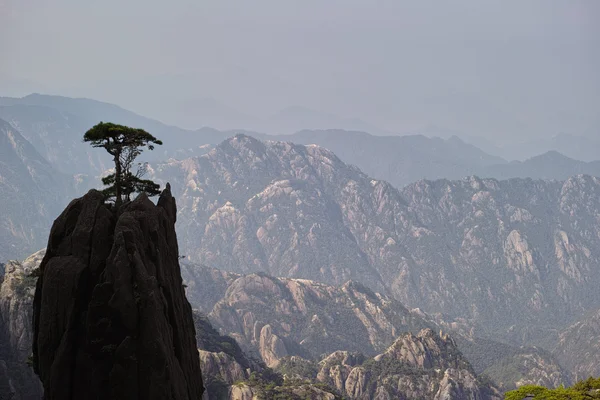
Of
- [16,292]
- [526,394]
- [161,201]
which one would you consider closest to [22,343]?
[16,292]

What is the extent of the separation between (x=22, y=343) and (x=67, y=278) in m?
124

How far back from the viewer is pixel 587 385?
67375 millimetres

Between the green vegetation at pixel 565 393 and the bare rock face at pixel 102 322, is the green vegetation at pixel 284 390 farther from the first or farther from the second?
the bare rock face at pixel 102 322

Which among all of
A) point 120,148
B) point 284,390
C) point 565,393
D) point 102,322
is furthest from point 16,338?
point 565,393

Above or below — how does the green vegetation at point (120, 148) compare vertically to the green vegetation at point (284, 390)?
above

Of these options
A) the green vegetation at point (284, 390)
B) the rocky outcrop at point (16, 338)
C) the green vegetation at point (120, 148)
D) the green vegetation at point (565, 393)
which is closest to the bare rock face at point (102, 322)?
the green vegetation at point (120, 148)

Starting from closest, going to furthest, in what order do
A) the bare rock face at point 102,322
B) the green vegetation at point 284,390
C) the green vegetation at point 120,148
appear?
the bare rock face at point 102,322 → the green vegetation at point 120,148 → the green vegetation at point 284,390

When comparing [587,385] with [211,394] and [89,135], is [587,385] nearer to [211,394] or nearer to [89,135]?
[89,135]

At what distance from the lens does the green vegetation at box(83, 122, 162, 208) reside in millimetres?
64375

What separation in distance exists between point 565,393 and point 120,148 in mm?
60668

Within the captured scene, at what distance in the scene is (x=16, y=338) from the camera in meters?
155

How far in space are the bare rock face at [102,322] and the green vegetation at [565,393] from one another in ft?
136

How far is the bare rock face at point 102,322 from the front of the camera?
4781 centimetres

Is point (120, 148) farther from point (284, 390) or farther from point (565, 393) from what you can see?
point (284, 390)
